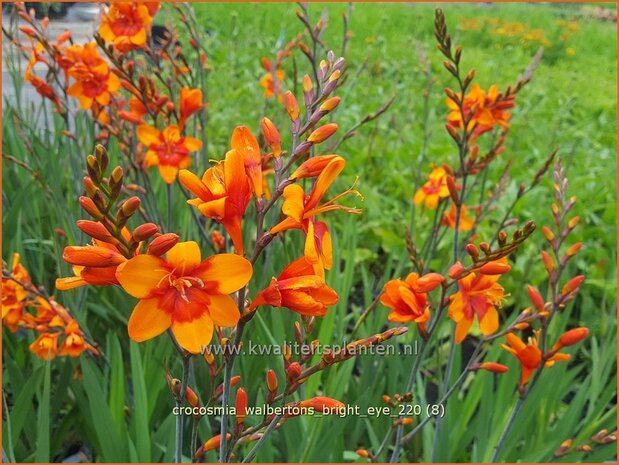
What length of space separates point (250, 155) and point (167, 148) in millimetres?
1075

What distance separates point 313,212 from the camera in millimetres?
810

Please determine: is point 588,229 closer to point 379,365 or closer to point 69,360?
point 379,365

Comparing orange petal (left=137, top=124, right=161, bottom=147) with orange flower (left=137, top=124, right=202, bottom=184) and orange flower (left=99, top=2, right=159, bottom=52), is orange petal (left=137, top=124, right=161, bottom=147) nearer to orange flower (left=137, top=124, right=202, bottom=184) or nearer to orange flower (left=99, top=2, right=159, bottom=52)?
orange flower (left=137, top=124, right=202, bottom=184)

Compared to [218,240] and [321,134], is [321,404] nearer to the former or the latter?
[321,134]

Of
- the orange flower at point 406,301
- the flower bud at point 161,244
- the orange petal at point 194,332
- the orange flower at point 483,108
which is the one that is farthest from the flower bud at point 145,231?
the orange flower at point 483,108

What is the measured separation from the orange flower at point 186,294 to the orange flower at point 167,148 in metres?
1.06

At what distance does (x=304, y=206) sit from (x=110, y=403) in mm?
1053

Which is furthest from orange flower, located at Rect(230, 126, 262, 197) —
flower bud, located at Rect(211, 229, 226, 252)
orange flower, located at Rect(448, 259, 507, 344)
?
flower bud, located at Rect(211, 229, 226, 252)

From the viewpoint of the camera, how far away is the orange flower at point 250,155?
81 cm

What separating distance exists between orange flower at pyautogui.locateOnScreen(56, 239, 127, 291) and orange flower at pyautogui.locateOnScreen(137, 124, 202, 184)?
105cm

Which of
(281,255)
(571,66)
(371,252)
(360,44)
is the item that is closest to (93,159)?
(281,255)

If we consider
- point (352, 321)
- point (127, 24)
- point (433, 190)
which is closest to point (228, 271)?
point (127, 24)

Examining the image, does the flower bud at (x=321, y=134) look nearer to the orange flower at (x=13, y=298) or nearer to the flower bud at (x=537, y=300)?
the flower bud at (x=537, y=300)

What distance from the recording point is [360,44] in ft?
27.6
